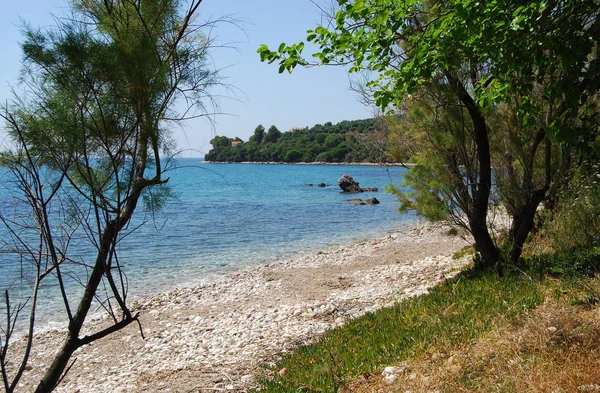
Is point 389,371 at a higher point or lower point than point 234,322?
higher

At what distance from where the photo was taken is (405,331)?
5480mm

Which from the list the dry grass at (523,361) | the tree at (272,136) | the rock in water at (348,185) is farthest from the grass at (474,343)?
the tree at (272,136)

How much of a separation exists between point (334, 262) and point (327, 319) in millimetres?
7262

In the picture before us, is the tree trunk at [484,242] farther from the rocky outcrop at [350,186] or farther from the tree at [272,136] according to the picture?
the tree at [272,136]

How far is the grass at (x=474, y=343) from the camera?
12.5 feet

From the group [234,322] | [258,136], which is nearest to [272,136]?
[258,136]

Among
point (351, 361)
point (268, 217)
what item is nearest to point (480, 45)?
point (351, 361)

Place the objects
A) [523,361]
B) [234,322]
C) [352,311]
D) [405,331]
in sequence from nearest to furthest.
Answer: [523,361], [405,331], [352,311], [234,322]

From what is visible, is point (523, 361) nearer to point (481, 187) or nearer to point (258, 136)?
point (481, 187)

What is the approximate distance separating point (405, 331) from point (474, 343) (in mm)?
976

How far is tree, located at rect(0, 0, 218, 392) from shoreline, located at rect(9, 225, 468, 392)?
268 cm

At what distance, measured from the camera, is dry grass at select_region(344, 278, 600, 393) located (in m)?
3.59

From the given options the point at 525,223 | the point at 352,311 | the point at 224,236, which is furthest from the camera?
the point at 224,236

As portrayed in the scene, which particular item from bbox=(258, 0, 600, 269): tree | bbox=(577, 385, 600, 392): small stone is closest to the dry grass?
bbox=(577, 385, 600, 392): small stone
